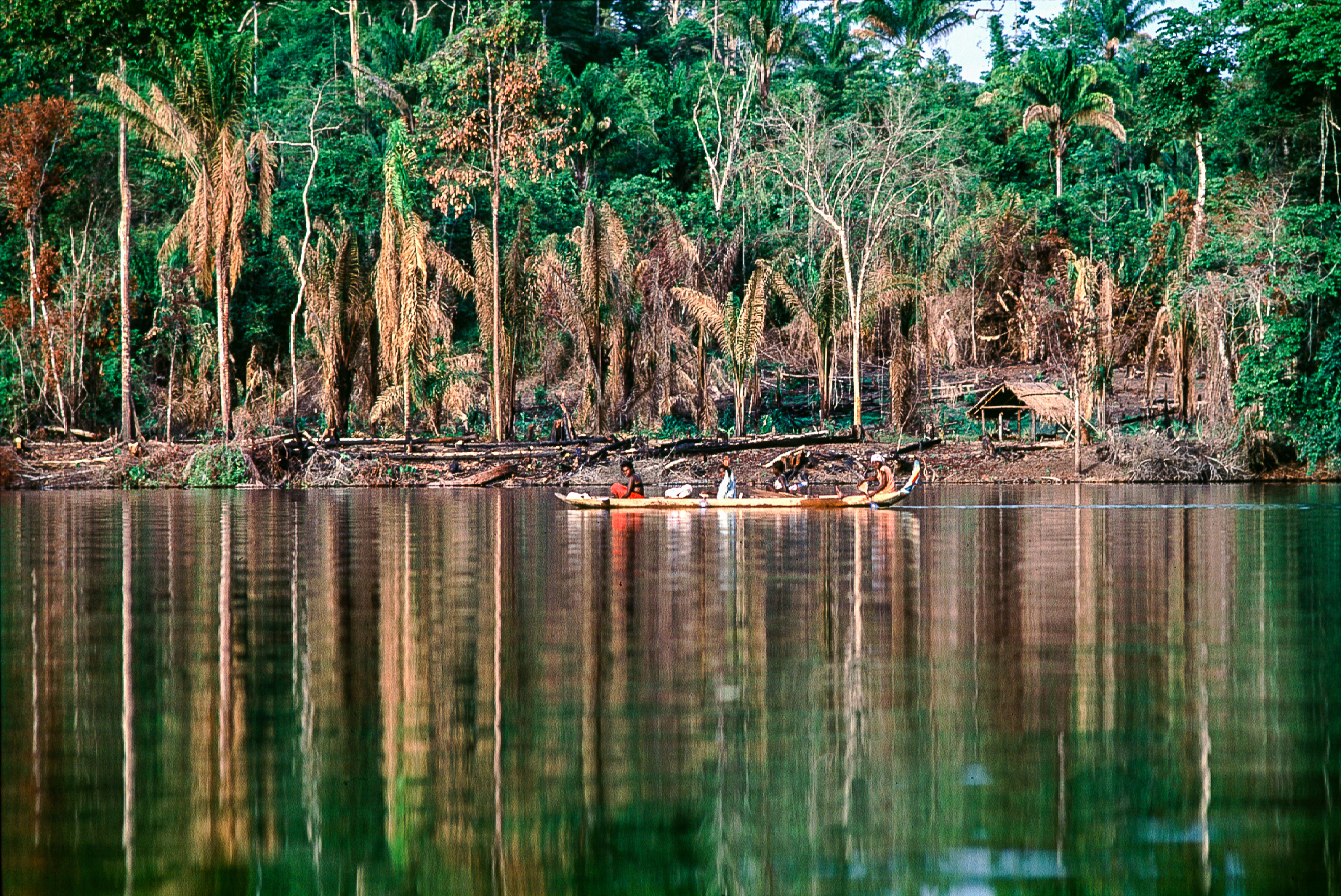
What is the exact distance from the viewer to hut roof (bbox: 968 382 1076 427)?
166 ft

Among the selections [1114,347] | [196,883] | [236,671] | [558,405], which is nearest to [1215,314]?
[1114,347]

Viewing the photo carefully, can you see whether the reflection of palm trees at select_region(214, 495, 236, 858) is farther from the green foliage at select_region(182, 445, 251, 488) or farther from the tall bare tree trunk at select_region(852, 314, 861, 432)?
the tall bare tree trunk at select_region(852, 314, 861, 432)

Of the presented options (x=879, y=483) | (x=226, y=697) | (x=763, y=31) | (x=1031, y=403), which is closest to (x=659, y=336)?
(x=1031, y=403)

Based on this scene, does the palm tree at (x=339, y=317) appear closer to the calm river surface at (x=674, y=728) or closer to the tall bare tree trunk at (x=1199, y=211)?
the tall bare tree trunk at (x=1199, y=211)

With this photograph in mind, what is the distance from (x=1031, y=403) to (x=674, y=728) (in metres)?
43.9

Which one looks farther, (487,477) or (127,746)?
(487,477)

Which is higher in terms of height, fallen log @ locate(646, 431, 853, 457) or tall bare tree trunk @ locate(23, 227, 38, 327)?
tall bare tree trunk @ locate(23, 227, 38, 327)

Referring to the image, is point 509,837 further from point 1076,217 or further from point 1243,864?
point 1076,217

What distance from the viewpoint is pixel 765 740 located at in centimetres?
895

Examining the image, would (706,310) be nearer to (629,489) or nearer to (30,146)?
(629,489)

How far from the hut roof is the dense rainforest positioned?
148 cm

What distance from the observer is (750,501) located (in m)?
32.7

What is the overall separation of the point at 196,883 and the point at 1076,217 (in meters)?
61.4

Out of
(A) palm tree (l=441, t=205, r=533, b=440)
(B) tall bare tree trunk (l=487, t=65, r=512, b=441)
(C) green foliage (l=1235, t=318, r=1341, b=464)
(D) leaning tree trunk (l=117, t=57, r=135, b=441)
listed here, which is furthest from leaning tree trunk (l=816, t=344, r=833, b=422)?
(D) leaning tree trunk (l=117, t=57, r=135, b=441)
